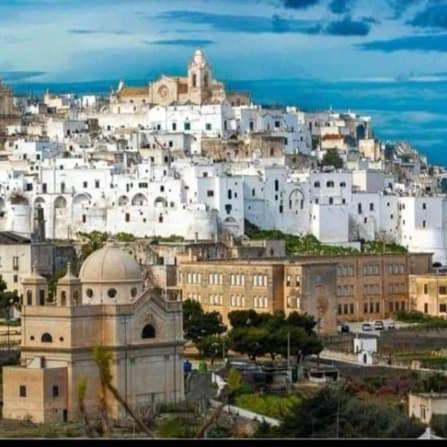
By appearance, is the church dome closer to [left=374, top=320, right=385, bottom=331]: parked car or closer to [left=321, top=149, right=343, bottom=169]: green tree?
[left=374, top=320, right=385, bottom=331]: parked car

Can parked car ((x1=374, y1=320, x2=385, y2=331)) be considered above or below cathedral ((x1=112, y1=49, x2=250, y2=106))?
below

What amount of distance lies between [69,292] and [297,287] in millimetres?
5998

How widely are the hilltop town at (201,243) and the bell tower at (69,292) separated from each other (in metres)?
0.02

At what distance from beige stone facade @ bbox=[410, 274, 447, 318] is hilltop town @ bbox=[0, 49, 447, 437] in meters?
0.02

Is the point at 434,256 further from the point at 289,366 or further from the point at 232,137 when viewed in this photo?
the point at 289,366

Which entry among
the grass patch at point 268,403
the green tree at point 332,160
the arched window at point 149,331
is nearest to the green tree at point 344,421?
the grass patch at point 268,403

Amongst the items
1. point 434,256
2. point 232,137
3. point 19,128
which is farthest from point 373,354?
point 19,128

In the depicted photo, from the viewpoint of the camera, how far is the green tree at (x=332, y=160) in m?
30.3

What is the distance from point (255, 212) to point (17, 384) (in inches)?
445

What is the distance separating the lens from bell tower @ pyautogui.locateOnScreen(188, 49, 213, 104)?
2978 centimetres

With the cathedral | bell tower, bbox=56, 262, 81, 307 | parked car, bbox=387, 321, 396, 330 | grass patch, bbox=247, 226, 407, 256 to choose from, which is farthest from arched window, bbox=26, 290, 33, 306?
the cathedral

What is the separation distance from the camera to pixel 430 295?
79.5ft

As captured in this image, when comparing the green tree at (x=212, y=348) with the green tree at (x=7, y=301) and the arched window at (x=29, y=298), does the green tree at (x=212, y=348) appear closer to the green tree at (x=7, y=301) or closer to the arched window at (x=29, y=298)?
the arched window at (x=29, y=298)

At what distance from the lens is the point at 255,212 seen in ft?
90.0
